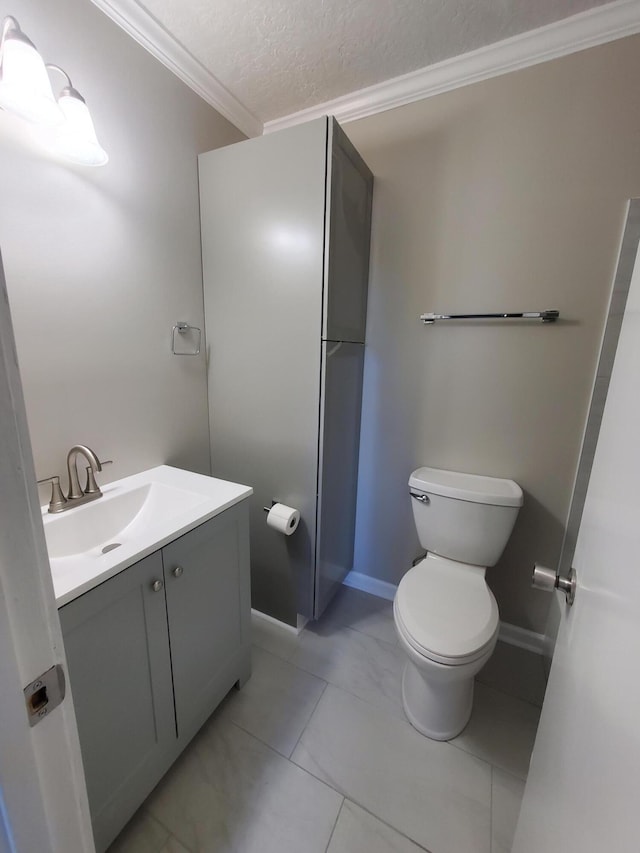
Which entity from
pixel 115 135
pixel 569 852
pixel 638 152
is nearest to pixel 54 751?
pixel 569 852

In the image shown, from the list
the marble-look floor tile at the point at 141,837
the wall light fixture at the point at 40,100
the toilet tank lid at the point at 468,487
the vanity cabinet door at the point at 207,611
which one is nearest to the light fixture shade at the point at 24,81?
the wall light fixture at the point at 40,100

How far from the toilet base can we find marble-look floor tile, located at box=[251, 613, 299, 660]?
23.3 inches

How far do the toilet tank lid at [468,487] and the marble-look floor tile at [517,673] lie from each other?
31.2 inches

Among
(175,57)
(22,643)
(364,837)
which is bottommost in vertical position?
(364,837)

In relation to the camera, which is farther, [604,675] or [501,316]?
[501,316]

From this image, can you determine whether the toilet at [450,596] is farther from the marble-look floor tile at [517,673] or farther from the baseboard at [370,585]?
the baseboard at [370,585]

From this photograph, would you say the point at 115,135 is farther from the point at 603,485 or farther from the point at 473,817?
the point at 473,817

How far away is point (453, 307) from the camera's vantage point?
1.60 metres

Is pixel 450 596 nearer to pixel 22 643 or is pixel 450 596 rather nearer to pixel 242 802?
pixel 242 802

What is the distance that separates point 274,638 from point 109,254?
1.81 m

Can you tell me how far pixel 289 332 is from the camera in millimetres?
1452

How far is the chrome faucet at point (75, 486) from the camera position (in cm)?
112

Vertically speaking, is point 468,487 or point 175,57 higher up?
point 175,57

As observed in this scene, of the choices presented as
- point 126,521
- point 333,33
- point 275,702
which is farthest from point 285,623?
point 333,33
